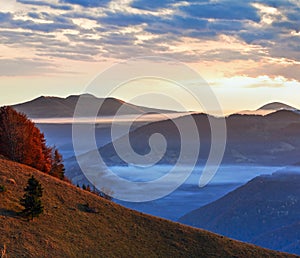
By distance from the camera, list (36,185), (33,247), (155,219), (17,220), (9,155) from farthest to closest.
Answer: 1. (9,155)
2. (155,219)
3. (36,185)
4. (17,220)
5. (33,247)

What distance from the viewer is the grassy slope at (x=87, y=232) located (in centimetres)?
6588

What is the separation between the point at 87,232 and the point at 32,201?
7.92 m

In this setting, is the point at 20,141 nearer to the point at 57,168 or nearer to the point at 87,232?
the point at 57,168

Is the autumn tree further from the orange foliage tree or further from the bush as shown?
the bush

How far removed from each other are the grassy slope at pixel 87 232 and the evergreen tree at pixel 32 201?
1.00 m

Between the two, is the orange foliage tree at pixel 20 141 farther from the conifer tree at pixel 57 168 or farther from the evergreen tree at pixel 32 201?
the evergreen tree at pixel 32 201

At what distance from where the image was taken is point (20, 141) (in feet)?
315

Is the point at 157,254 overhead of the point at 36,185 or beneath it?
beneath

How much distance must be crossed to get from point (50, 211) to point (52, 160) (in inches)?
1326

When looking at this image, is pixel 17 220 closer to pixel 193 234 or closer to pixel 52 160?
pixel 193 234

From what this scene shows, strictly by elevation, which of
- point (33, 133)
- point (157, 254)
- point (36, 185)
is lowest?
point (157, 254)

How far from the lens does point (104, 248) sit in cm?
7031

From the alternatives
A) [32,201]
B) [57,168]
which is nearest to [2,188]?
[32,201]

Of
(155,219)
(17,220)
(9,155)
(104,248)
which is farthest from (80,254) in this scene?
(9,155)
